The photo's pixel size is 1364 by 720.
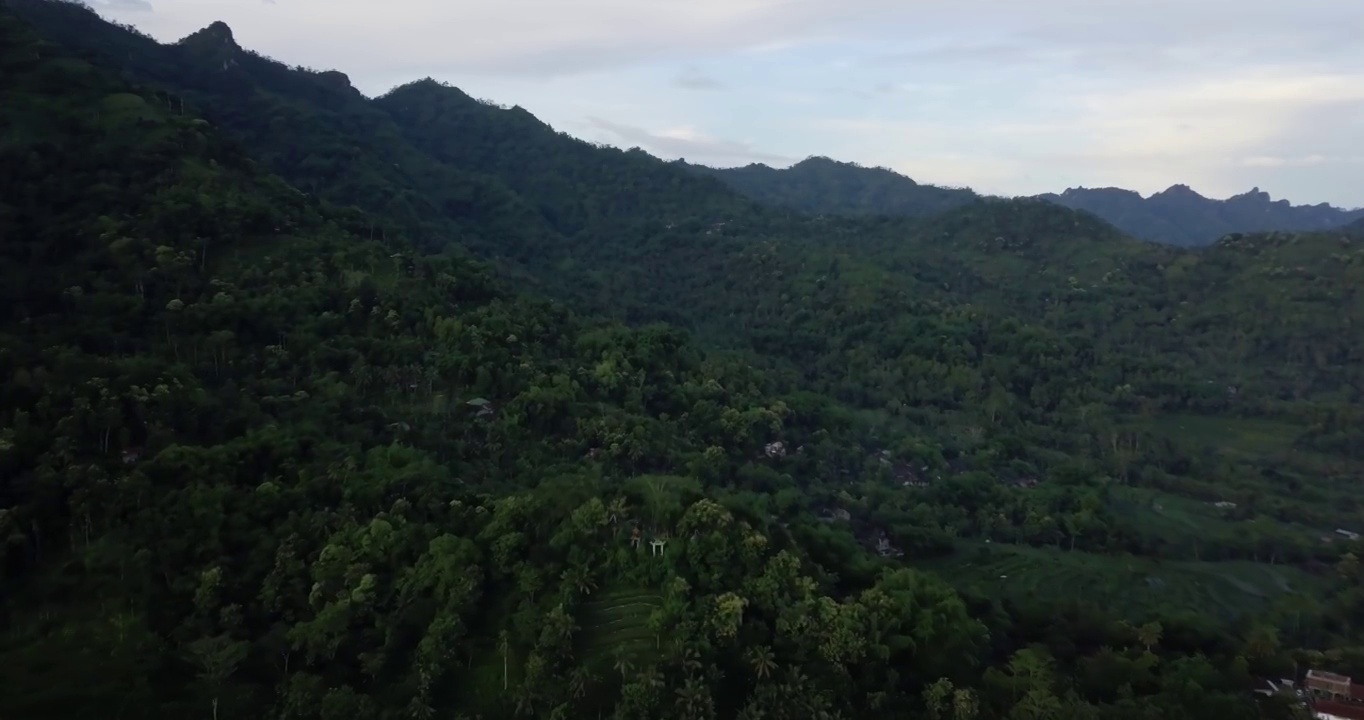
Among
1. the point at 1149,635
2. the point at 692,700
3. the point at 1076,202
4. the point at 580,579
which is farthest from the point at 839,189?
the point at 692,700

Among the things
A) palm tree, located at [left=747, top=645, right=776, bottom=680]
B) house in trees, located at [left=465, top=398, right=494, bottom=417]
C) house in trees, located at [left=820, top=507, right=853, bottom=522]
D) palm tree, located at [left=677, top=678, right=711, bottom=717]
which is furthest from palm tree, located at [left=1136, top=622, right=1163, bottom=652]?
house in trees, located at [left=465, top=398, right=494, bottom=417]

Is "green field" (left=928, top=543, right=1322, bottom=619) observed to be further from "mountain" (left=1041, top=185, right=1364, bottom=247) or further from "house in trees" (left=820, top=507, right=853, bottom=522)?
"mountain" (left=1041, top=185, right=1364, bottom=247)

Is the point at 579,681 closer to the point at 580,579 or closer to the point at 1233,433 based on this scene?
the point at 580,579

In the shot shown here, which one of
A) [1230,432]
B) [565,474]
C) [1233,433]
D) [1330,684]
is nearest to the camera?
[1330,684]

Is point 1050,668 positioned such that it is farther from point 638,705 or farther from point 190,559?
point 190,559

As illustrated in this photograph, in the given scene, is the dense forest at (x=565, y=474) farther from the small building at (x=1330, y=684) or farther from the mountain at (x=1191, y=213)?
the mountain at (x=1191, y=213)

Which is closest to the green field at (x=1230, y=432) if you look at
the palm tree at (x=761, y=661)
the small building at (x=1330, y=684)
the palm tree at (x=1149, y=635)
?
the small building at (x=1330, y=684)

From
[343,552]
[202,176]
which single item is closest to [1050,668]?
[343,552]
